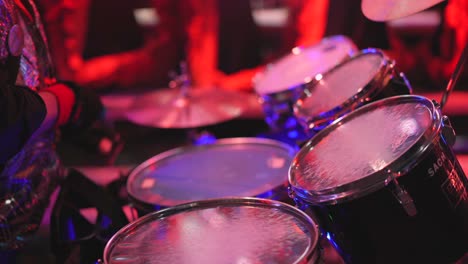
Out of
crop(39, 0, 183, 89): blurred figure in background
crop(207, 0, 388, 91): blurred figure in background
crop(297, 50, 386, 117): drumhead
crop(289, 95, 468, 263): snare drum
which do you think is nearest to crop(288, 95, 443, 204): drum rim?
crop(289, 95, 468, 263): snare drum

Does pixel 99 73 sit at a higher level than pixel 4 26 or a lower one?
lower

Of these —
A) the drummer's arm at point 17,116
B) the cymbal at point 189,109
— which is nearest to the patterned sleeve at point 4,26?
the drummer's arm at point 17,116

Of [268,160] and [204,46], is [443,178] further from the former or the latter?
[204,46]

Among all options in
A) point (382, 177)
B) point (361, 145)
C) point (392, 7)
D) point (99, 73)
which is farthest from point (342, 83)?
point (99, 73)

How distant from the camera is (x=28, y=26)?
1812 mm

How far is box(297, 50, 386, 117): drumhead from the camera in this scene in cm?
208

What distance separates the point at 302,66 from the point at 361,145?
152 centimetres

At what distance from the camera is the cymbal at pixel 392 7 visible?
1.60 meters

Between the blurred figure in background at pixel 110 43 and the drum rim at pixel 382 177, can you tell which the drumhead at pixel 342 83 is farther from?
the blurred figure in background at pixel 110 43

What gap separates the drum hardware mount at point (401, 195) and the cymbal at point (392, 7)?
534mm

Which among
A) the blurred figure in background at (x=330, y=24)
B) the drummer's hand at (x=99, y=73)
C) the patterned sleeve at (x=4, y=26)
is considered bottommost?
the drummer's hand at (x=99, y=73)

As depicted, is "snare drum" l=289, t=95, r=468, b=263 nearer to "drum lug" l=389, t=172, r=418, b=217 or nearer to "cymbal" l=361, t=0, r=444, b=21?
"drum lug" l=389, t=172, r=418, b=217

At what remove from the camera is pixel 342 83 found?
225 cm

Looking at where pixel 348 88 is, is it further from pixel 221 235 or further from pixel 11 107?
pixel 11 107
